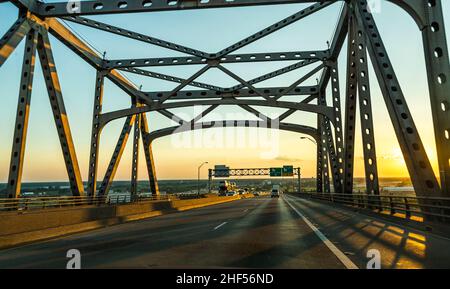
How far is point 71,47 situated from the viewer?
94.8 ft

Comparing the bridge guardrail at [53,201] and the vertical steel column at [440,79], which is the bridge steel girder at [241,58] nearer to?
the bridge guardrail at [53,201]

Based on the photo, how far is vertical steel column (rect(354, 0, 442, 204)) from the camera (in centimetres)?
1350

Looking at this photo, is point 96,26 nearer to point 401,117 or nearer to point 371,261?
point 401,117

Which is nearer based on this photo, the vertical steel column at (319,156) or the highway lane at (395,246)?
the highway lane at (395,246)

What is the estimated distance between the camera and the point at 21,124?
21422 mm

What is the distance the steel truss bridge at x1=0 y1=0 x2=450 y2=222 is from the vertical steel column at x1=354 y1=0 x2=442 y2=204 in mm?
37

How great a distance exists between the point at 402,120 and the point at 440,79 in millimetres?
2098

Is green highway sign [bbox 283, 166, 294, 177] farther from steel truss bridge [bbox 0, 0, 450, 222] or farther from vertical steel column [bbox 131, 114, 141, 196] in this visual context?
vertical steel column [bbox 131, 114, 141, 196]

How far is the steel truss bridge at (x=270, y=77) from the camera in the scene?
13867 mm

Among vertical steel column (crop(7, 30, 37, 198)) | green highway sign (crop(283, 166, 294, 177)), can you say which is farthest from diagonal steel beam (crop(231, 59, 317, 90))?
green highway sign (crop(283, 166, 294, 177))

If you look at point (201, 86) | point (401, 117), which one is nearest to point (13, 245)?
point (401, 117)

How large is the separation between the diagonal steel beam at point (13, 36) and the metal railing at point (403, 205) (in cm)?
2028

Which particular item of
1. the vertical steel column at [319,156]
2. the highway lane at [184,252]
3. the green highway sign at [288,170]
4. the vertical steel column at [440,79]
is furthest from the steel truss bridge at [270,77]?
the green highway sign at [288,170]

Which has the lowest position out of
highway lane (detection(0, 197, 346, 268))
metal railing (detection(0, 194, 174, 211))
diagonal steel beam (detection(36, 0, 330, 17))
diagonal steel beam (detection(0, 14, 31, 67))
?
highway lane (detection(0, 197, 346, 268))
